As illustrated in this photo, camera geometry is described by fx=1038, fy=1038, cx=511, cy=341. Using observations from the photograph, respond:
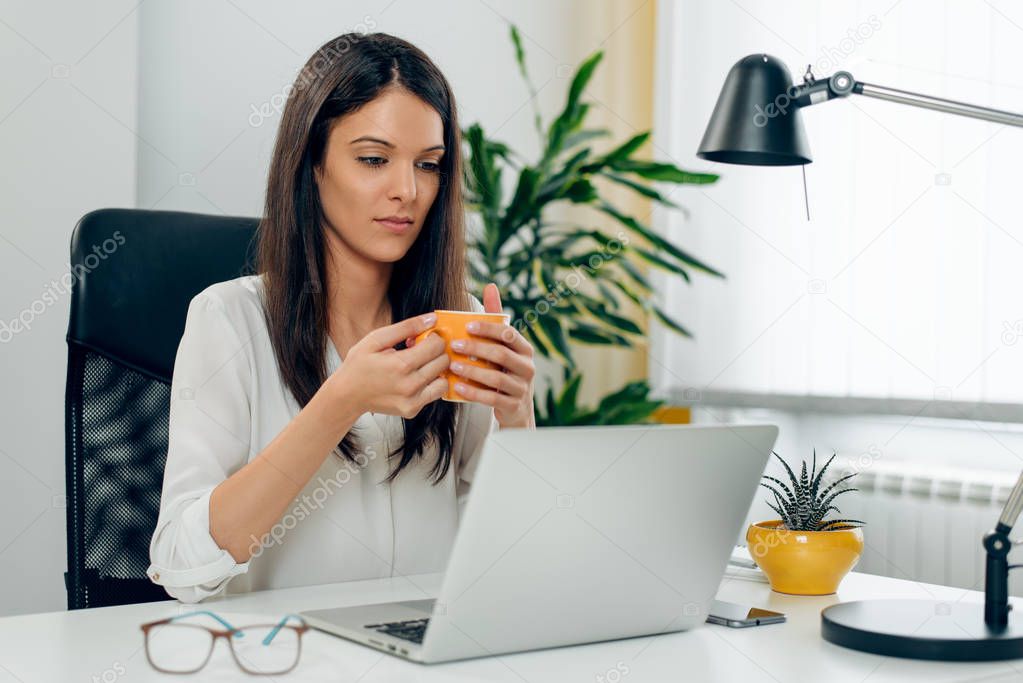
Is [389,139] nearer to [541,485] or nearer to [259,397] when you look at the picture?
[259,397]

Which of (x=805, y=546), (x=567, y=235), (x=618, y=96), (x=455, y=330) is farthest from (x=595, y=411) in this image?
(x=455, y=330)

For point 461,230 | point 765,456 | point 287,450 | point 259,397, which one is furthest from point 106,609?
point 461,230

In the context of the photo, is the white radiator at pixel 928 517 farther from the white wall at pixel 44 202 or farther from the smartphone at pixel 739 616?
the white wall at pixel 44 202

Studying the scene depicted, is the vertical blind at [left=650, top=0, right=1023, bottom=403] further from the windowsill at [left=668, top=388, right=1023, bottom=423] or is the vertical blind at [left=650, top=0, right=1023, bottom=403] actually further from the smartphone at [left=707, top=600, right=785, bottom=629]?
the smartphone at [left=707, top=600, right=785, bottom=629]

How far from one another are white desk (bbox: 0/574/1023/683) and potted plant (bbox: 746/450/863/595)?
140 mm

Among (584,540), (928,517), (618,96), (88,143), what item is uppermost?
(618,96)

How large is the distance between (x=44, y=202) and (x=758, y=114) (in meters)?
1.43

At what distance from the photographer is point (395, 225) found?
139 centimetres

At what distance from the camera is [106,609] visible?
103 cm

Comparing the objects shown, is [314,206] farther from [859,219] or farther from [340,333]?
[859,219]

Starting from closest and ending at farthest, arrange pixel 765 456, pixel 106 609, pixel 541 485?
pixel 541 485, pixel 765 456, pixel 106 609

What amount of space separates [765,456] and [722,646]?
17 cm

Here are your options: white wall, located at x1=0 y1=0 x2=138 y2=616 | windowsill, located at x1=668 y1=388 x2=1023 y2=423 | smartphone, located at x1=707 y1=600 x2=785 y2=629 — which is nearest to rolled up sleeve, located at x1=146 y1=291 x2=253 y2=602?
smartphone, located at x1=707 y1=600 x2=785 y2=629

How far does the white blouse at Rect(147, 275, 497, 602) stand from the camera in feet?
4.07
